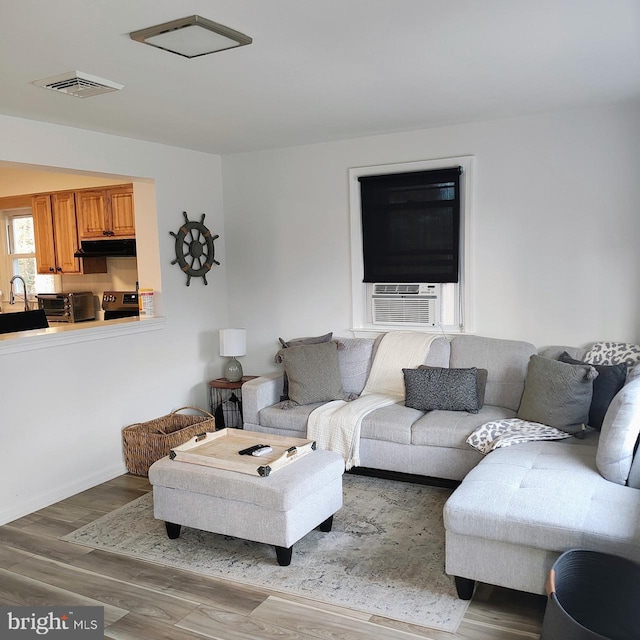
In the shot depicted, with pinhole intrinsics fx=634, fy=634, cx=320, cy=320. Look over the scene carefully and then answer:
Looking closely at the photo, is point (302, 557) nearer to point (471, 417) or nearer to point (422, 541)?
point (422, 541)

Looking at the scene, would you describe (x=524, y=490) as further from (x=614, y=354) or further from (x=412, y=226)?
(x=412, y=226)

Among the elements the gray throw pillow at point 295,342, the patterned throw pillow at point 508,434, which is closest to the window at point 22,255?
the gray throw pillow at point 295,342

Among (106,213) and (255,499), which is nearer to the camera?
(255,499)

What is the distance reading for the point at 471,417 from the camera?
4.12m

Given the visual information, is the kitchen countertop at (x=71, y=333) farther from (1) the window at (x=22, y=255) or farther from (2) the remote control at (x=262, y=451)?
(1) the window at (x=22, y=255)

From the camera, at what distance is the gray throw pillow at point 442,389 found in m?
4.25

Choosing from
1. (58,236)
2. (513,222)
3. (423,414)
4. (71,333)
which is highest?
(58,236)

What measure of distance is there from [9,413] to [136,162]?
6.77ft

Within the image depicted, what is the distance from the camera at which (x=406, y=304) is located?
5102mm

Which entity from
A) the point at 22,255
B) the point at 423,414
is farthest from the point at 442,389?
the point at 22,255

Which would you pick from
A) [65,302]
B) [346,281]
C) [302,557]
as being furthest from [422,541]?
[65,302]

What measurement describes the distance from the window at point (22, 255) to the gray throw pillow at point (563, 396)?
560 centimetres

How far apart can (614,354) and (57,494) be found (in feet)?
12.3

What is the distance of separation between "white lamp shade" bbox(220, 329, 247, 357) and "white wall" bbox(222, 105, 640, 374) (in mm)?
405
